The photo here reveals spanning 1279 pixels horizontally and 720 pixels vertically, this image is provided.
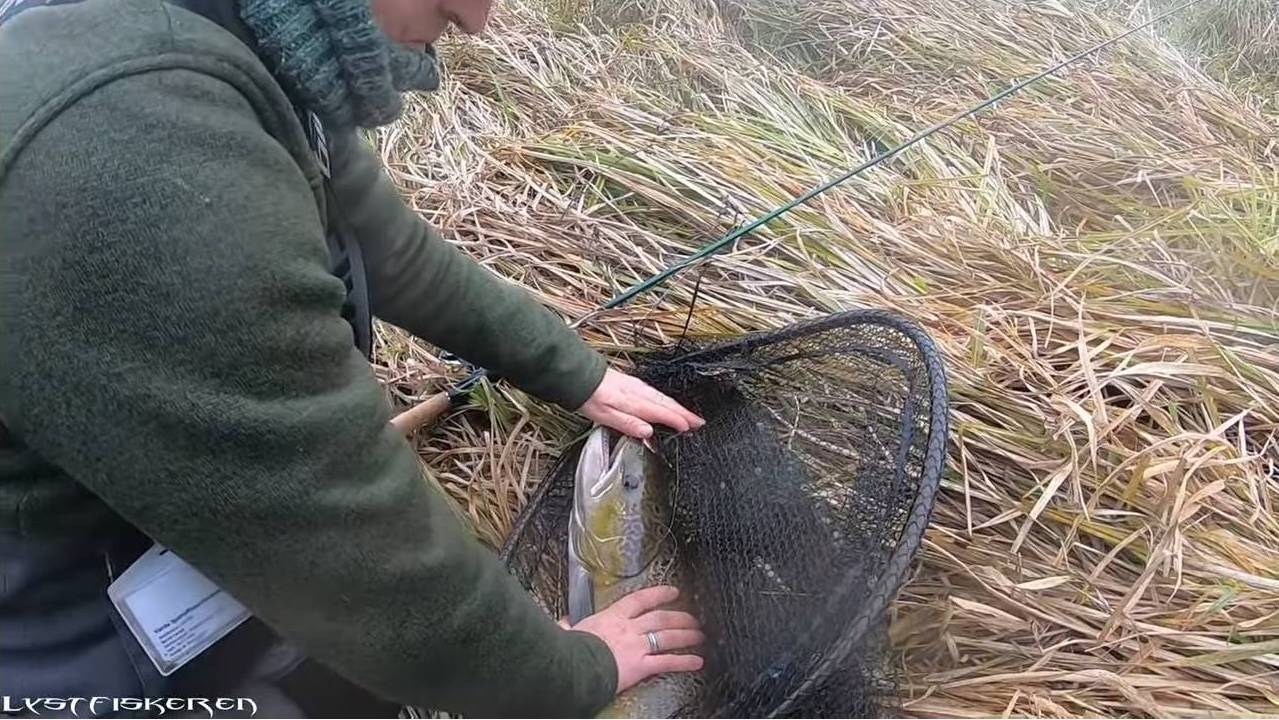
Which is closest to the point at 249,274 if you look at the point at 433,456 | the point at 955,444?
the point at 433,456

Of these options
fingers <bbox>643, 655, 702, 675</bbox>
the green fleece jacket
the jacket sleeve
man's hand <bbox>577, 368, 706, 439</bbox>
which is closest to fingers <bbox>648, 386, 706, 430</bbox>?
man's hand <bbox>577, 368, 706, 439</bbox>

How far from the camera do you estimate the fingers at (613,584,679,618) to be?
134cm

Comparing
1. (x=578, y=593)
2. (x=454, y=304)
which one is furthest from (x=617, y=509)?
(x=454, y=304)

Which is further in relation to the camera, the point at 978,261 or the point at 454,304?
the point at 978,261

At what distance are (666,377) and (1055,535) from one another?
2.21 feet

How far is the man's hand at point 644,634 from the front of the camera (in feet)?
4.11

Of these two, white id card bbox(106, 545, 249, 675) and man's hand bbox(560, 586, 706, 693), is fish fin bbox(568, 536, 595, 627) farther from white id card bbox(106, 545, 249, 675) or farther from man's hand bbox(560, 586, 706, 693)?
white id card bbox(106, 545, 249, 675)

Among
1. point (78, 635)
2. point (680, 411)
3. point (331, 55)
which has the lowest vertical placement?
point (680, 411)

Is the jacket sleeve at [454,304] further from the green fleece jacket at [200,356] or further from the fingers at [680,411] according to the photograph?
the green fleece jacket at [200,356]

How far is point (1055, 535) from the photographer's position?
5.07ft

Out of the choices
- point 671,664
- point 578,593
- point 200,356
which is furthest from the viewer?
point 578,593

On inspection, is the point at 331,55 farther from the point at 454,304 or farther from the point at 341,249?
the point at 454,304

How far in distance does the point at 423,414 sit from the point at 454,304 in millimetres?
430

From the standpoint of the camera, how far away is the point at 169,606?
96 centimetres
